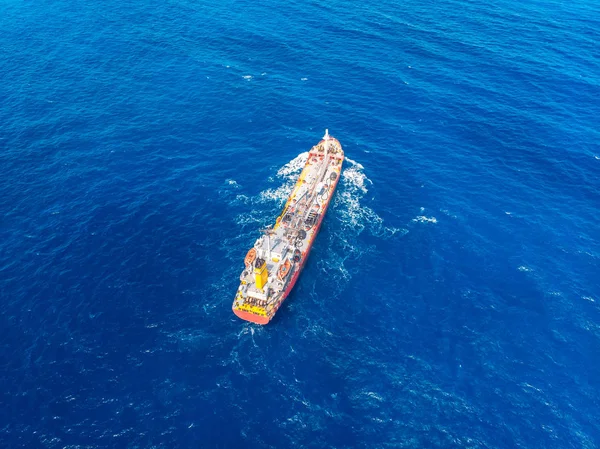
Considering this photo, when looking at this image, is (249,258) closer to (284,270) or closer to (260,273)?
(260,273)

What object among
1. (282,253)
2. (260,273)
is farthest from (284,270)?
(260,273)

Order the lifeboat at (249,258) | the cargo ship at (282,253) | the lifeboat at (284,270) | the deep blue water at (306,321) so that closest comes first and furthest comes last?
the deep blue water at (306,321) < the cargo ship at (282,253) < the lifeboat at (284,270) < the lifeboat at (249,258)

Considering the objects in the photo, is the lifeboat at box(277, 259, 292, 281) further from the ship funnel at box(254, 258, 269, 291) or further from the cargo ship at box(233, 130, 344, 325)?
the ship funnel at box(254, 258, 269, 291)

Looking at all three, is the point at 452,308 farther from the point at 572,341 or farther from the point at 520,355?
the point at 572,341

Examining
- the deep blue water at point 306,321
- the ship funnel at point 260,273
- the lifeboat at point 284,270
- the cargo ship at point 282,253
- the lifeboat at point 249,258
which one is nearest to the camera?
the deep blue water at point 306,321

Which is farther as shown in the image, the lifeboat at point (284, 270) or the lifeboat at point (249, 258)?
the lifeboat at point (249, 258)

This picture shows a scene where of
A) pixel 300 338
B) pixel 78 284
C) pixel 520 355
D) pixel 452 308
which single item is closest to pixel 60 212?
pixel 78 284

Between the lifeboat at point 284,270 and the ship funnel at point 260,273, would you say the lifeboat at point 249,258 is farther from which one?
the lifeboat at point 284,270

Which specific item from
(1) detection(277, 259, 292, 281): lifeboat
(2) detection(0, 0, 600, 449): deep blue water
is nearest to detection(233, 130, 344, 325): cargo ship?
(1) detection(277, 259, 292, 281): lifeboat

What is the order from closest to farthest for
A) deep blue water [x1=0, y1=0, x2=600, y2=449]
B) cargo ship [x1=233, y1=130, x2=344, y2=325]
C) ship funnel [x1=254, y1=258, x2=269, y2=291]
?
deep blue water [x1=0, y1=0, x2=600, y2=449]
cargo ship [x1=233, y1=130, x2=344, y2=325]
ship funnel [x1=254, y1=258, x2=269, y2=291]


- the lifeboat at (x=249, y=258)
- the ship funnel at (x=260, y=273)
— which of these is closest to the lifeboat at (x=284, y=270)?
the ship funnel at (x=260, y=273)
